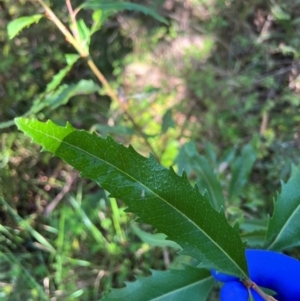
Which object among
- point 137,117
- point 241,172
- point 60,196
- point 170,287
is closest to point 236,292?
point 170,287

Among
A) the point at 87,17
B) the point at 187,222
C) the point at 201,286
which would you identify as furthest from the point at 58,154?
the point at 87,17

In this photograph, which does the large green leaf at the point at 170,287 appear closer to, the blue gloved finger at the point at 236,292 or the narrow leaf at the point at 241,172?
the blue gloved finger at the point at 236,292

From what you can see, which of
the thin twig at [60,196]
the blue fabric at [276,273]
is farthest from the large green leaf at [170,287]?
the thin twig at [60,196]

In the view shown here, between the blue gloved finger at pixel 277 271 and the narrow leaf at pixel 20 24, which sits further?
the narrow leaf at pixel 20 24

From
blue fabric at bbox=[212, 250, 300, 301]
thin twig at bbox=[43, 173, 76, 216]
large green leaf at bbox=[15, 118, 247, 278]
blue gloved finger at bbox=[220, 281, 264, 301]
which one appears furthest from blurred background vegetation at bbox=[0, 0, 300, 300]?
large green leaf at bbox=[15, 118, 247, 278]

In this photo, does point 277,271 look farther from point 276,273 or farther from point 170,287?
point 170,287

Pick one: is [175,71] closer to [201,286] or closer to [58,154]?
[201,286]

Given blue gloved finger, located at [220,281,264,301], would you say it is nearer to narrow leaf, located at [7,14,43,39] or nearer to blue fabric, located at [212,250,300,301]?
blue fabric, located at [212,250,300,301]
